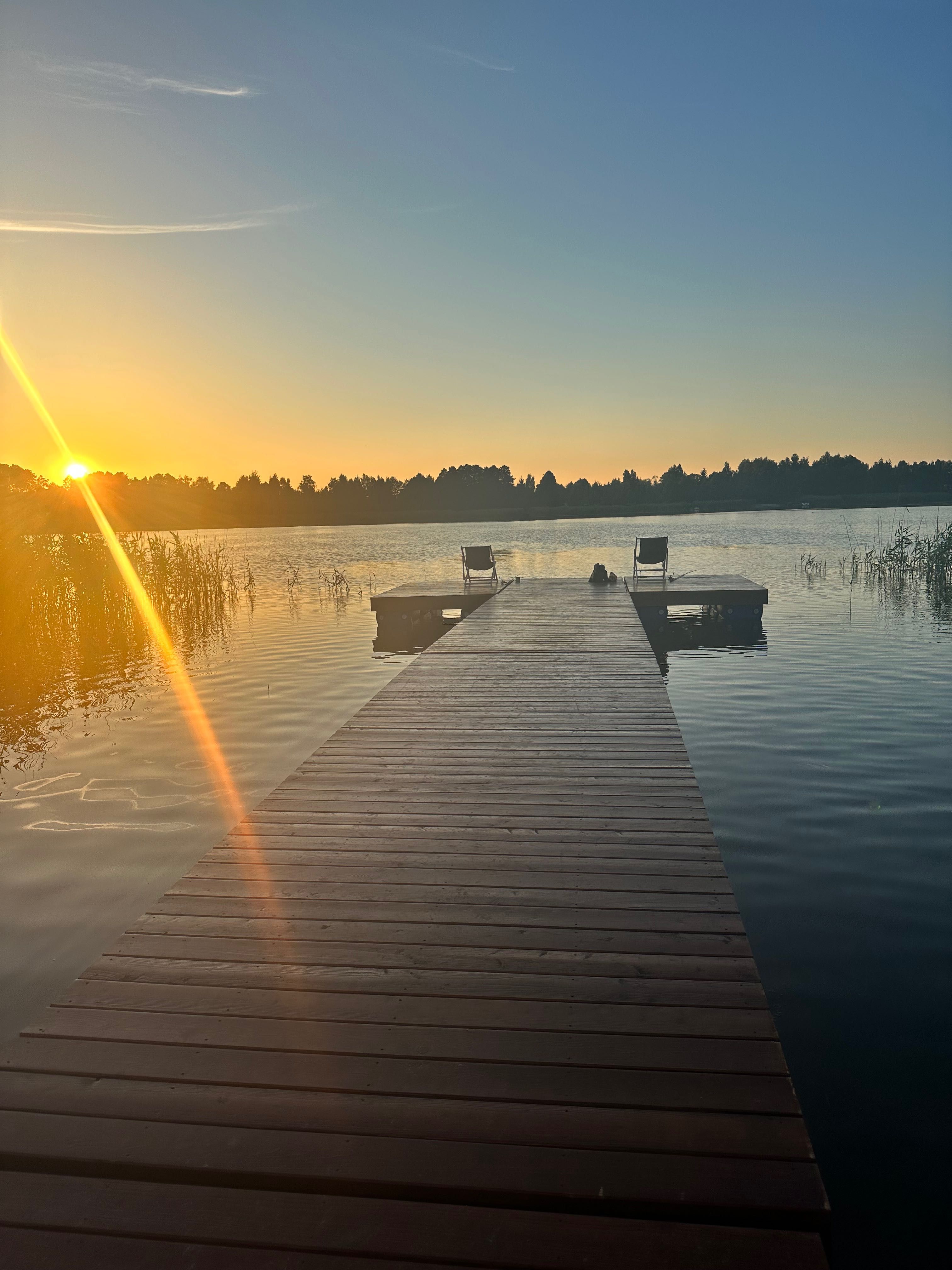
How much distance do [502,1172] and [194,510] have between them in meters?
73.4

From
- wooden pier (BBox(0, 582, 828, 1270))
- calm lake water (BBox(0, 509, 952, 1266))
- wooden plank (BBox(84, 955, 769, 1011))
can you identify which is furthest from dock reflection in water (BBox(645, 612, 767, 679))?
wooden plank (BBox(84, 955, 769, 1011))

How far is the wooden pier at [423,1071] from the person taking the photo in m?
1.50

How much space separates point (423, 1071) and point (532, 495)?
78.9 meters

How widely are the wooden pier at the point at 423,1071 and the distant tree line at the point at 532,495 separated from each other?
63.4 metres

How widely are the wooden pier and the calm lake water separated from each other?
742 mm

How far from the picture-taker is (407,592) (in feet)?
43.7

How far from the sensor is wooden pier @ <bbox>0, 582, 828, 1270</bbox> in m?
1.50

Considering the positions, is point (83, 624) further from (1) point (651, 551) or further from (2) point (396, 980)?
(2) point (396, 980)

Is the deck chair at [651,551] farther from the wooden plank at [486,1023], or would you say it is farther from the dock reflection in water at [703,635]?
the wooden plank at [486,1023]

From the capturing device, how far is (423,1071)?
1.90 metres

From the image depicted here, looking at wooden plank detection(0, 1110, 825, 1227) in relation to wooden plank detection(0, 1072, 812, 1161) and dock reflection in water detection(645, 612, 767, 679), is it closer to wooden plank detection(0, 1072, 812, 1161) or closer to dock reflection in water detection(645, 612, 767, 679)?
wooden plank detection(0, 1072, 812, 1161)

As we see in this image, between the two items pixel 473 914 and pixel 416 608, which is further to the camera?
pixel 416 608

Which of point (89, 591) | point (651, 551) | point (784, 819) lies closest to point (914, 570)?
point (651, 551)

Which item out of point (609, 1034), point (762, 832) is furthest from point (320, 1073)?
point (762, 832)
